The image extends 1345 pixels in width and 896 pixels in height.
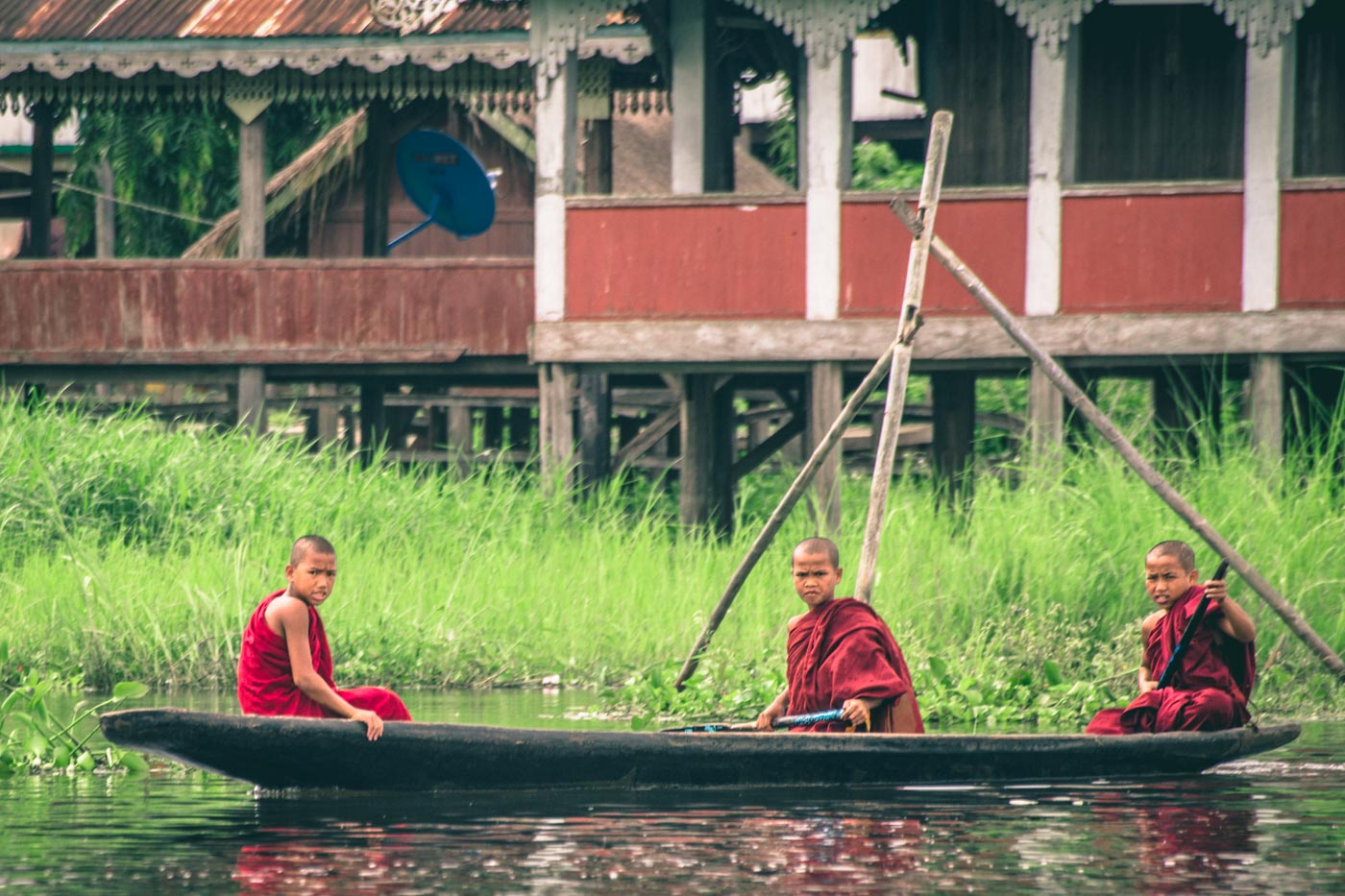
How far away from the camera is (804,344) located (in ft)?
47.6

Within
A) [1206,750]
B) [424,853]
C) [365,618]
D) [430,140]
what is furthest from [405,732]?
[430,140]

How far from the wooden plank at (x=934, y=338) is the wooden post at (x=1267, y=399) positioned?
11 cm

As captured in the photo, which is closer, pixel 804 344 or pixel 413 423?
pixel 804 344

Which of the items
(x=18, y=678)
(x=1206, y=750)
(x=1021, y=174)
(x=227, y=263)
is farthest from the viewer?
(x=227, y=263)

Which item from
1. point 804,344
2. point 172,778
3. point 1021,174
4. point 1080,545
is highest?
point 1021,174

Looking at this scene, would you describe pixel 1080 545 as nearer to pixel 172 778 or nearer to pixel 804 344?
pixel 804 344

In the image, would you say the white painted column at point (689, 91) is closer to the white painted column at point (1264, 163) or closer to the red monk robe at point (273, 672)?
the white painted column at point (1264, 163)

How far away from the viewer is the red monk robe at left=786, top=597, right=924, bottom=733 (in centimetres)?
850

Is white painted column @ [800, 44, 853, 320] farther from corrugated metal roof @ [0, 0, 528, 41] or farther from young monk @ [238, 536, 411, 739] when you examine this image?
young monk @ [238, 536, 411, 739]

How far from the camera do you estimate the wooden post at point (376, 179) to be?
64.2ft

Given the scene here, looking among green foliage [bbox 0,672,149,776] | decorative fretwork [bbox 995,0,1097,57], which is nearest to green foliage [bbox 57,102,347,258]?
decorative fretwork [bbox 995,0,1097,57]

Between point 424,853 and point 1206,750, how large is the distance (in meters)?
3.63

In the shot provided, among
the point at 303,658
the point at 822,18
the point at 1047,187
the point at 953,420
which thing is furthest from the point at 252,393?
the point at 303,658

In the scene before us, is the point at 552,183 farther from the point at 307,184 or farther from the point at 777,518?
the point at 307,184
